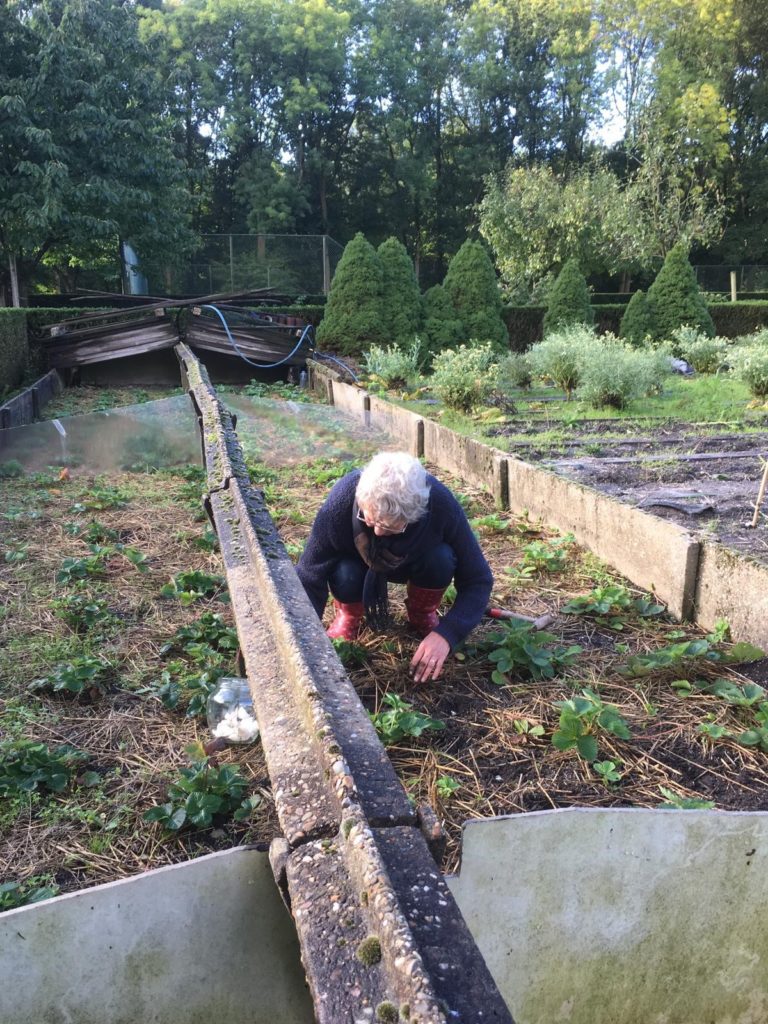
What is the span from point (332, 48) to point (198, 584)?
34.4 meters

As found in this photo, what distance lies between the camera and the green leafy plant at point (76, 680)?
8.87 feet

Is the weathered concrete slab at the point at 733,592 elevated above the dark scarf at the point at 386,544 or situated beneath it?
situated beneath

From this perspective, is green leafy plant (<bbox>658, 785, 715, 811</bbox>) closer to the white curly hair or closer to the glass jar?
the white curly hair

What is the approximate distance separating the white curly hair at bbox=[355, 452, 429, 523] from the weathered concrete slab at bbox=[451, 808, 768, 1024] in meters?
1.08

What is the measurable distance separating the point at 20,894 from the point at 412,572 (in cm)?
168

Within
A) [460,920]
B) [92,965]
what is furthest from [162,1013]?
[460,920]

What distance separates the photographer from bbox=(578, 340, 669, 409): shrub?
8.26 m

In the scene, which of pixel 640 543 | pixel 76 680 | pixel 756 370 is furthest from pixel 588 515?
pixel 756 370

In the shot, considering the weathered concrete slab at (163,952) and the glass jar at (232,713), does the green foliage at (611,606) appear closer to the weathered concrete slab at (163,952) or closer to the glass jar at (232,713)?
the glass jar at (232,713)

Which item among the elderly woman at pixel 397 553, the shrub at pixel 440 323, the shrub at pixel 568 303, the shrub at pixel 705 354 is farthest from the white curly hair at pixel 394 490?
the shrub at pixel 568 303

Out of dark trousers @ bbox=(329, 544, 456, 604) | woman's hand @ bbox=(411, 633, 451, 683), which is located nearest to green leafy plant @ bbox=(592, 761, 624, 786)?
woman's hand @ bbox=(411, 633, 451, 683)

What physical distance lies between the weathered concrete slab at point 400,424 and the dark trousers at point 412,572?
4.06 m

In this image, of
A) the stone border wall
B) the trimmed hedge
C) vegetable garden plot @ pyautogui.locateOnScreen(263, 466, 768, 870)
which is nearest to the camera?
vegetable garden plot @ pyautogui.locateOnScreen(263, 466, 768, 870)

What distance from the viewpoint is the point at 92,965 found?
4.60 feet
